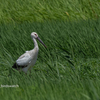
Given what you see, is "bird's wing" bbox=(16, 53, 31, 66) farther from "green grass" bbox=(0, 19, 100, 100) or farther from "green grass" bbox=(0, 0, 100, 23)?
"green grass" bbox=(0, 0, 100, 23)

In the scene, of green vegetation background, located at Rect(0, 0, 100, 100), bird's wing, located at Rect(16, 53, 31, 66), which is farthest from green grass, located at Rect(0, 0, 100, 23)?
bird's wing, located at Rect(16, 53, 31, 66)

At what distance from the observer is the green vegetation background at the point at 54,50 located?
14.8 ft

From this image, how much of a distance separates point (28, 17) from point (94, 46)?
4820mm

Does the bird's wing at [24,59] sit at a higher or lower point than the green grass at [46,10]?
higher

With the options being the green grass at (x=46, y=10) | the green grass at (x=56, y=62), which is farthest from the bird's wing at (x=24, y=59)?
the green grass at (x=46, y=10)

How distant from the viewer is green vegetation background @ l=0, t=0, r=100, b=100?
177 inches

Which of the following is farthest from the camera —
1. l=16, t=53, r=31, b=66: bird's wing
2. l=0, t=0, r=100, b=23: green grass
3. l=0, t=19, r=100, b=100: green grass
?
l=0, t=0, r=100, b=23: green grass

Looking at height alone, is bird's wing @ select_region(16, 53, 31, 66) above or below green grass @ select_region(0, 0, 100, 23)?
above

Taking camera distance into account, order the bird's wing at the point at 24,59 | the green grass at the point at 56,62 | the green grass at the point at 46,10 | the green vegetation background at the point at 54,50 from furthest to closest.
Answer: the green grass at the point at 46,10
the bird's wing at the point at 24,59
the green vegetation background at the point at 54,50
the green grass at the point at 56,62

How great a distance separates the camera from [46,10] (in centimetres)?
1306

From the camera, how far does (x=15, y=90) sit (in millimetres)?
4617

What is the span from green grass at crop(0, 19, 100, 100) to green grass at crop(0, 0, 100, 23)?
2.14 m

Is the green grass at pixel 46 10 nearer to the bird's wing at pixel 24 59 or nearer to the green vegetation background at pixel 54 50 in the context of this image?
the green vegetation background at pixel 54 50

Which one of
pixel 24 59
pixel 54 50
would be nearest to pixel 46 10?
pixel 54 50
